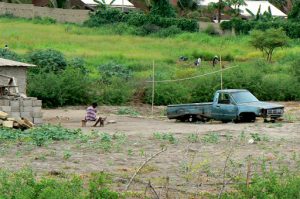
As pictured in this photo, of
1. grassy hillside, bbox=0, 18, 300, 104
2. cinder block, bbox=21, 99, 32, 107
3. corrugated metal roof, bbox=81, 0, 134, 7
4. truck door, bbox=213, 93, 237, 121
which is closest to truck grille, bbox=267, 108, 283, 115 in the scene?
truck door, bbox=213, 93, 237, 121

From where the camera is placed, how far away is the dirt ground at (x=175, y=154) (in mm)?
17781

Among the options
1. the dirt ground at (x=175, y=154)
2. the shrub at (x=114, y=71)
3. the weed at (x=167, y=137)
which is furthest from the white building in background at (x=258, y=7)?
the weed at (x=167, y=137)

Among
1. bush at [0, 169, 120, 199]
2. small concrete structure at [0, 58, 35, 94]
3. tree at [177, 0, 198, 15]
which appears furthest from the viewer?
tree at [177, 0, 198, 15]

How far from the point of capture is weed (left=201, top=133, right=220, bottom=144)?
24102 mm

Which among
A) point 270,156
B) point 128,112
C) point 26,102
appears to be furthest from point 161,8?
point 270,156

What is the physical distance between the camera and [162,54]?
196 ft

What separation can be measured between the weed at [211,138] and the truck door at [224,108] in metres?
5.56

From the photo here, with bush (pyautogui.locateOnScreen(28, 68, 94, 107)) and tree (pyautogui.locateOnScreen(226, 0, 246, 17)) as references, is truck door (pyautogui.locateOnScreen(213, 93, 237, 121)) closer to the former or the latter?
bush (pyautogui.locateOnScreen(28, 68, 94, 107))

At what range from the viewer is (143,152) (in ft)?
70.2

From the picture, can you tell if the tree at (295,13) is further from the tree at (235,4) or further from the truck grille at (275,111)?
the truck grille at (275,111)

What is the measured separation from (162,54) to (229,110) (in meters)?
28.9

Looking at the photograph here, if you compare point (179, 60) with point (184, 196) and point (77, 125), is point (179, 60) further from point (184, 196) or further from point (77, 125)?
point (184, 196)

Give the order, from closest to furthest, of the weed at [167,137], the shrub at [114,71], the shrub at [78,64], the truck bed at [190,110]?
the weed at [167,137], the truck bed at [190,110], the shrub at [114,71], the shrub at [78,64]

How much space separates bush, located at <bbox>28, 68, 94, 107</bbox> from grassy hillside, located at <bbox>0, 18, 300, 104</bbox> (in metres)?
0.89
